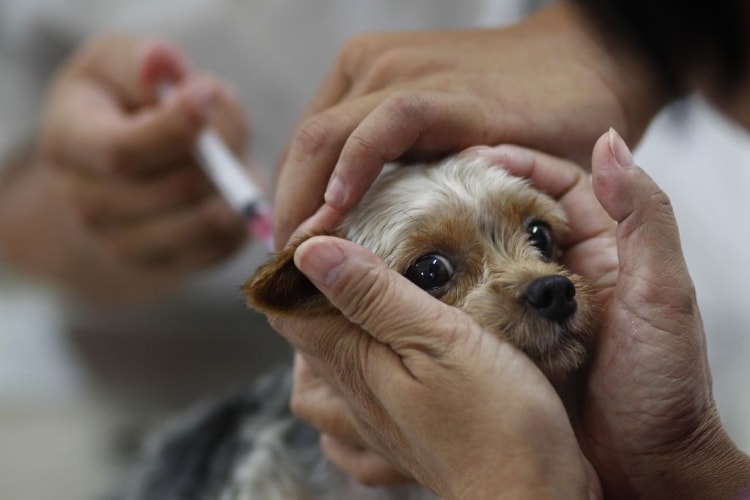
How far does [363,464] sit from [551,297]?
0.30 metres

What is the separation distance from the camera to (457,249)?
0.74 m

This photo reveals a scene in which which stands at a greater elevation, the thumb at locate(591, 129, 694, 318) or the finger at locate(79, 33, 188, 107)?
the thumb at locate(591, 129, 694, 318)

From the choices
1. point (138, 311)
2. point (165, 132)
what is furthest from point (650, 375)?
point (138, 311)

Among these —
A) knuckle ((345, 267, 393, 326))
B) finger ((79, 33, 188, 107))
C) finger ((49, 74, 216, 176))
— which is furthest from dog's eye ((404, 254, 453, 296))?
finger ((79, 33, 188, 107))

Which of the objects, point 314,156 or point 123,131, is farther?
point 123,131

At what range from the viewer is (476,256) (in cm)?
74

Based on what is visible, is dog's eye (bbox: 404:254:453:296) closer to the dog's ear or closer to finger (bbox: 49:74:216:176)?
the dog's ear

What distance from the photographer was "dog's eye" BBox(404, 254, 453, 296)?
73 centimetres

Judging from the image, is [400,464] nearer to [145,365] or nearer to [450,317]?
[450,317]

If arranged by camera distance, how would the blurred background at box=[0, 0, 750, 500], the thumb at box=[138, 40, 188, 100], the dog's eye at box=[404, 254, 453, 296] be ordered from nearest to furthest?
the dog's eye at box=[404, 254, 453, 296] < the thumb at box=[138, 40, 188, 100] < the blurred background at box=[0, 0, 750, 500]

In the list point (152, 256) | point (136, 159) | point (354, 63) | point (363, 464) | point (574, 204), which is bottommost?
point (152, 256)

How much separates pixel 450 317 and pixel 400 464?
0.18 meters

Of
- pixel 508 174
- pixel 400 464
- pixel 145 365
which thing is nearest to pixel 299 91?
pixel 145 365

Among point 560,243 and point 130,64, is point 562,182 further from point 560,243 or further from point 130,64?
point 130,64
